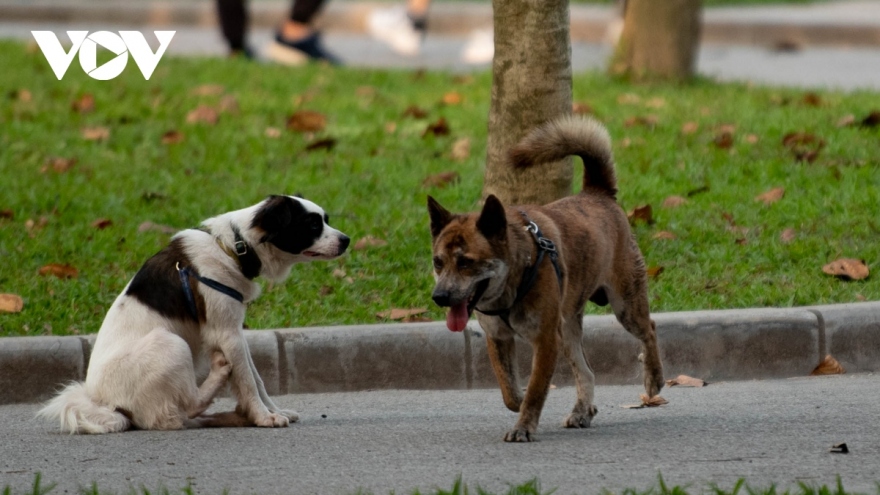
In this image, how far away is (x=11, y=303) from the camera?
6.95 meters

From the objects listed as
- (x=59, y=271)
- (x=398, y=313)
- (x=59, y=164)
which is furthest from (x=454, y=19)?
(x=398, y=313)

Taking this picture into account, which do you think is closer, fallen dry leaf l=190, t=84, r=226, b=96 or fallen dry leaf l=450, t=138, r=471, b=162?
fallen dry leaf l=450, t=138, r=471, b=162

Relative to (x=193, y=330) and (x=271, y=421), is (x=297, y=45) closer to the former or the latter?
(x=193, y=330)

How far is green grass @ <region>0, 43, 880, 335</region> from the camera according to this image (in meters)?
7.27

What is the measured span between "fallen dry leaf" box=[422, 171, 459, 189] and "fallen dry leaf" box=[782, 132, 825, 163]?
235 cm

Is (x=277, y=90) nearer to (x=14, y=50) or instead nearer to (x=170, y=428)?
Answer: (x=14, y=50)

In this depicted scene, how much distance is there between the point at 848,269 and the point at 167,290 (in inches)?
145

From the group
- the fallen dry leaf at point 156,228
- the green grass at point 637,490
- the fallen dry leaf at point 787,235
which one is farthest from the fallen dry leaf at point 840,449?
the fallen dry leaf at point 156,228

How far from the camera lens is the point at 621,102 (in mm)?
10906

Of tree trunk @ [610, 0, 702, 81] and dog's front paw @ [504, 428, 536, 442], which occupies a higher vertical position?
dog's front paw @ [504, 428, 536, 442]

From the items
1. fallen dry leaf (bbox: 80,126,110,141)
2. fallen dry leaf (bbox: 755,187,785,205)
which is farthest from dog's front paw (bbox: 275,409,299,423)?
fallen dry leaf (bbox: 80,126,110,141)

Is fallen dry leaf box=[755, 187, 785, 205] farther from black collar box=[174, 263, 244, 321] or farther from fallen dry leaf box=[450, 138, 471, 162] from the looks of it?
black collar box=[174, 263, 244, 321]

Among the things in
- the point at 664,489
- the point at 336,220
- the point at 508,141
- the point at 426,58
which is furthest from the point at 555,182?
the point at 426,58

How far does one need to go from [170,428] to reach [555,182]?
2734mm
